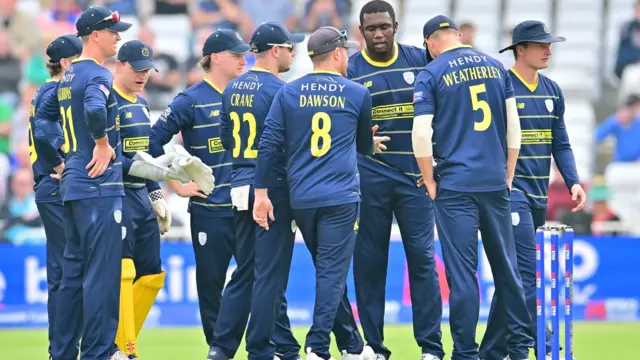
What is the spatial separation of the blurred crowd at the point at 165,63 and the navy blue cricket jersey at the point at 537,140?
19.2ft

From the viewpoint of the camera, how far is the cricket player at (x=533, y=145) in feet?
29.8

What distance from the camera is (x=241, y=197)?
350 inches

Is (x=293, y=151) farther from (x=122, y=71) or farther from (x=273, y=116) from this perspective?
(x=122, y=71)

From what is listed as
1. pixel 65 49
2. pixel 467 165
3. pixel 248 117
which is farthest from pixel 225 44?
pixel 467 165

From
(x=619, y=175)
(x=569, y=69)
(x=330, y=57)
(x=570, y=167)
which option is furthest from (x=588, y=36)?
(x=330, y=57)

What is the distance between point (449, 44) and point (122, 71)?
256 centimetres

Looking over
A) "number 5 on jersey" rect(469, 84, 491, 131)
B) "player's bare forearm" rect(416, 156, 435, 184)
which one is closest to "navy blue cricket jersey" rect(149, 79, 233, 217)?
"player's bare forearm" rect(416, 156, 435, 184)

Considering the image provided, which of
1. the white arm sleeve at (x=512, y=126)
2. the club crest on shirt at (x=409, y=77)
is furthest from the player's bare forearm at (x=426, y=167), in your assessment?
the club crest on shirt at (x=409, y=77)

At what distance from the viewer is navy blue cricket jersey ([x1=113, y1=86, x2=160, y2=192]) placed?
9.42 metres

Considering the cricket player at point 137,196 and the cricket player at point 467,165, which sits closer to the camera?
the cricket player at point 467,165

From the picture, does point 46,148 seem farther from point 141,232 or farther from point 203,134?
point 203,134

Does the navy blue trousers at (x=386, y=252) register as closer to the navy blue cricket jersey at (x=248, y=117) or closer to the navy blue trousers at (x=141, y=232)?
the navy blue cricket jersey at (x=248, y=117)

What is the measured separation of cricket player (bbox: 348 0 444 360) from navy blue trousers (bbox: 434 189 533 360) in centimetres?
64

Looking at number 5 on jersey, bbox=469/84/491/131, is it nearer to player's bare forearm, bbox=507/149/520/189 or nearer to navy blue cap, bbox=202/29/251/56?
player's bare forearm, bbox=507/149/520/189
